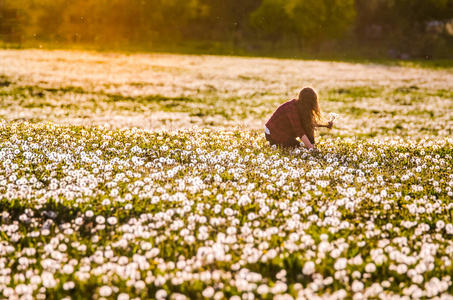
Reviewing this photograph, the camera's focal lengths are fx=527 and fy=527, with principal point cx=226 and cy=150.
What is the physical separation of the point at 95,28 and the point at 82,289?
75.1 meters

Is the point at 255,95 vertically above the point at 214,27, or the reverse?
the point at 214,27

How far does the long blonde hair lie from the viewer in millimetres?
11156

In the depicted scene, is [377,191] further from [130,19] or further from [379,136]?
[130,19]

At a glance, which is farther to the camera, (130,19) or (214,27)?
(214,27)

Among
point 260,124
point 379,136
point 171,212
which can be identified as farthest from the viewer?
point 260,124

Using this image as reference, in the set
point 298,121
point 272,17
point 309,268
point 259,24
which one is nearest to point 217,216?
point 309,268

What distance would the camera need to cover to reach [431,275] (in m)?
5.85

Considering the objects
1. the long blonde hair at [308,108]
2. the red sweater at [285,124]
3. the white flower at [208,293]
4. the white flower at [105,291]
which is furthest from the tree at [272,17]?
the white flower at [105,291]

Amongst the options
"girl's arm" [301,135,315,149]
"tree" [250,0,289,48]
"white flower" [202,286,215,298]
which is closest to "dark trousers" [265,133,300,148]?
"girl's arm" [301,135,315,149]

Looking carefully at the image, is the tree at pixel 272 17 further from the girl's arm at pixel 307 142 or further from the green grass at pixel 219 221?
the green grass at pixel 219 221

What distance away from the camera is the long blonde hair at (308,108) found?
11.2 metres

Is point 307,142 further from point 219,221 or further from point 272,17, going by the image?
point 272,17

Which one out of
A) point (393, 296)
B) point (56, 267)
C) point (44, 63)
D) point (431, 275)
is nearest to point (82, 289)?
point (56, 267)

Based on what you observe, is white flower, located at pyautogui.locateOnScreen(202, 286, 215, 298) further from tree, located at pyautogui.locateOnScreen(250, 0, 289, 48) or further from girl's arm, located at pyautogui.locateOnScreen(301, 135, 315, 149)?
tree, located at pyautogui.locateOnScreen(250, 0, 289, 48)
